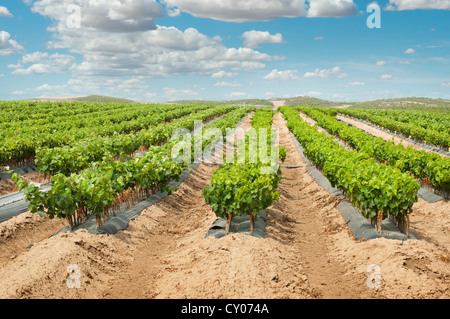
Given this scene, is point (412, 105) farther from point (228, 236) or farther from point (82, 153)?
point (228, 236)

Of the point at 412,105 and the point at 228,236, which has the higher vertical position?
the point at 412,105

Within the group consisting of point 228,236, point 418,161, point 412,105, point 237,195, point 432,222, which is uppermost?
point 412,105

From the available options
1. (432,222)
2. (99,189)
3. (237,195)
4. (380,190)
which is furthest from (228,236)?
(432,222)

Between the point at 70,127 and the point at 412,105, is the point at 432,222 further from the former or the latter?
the point at 412,105

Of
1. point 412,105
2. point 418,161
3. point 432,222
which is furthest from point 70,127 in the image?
point 412,105

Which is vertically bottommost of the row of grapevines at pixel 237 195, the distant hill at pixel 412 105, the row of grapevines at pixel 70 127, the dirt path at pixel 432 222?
the dirt path at pixel 432 222

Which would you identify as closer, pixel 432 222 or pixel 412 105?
pixel 432 222

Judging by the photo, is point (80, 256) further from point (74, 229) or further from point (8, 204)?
point (8, 204)

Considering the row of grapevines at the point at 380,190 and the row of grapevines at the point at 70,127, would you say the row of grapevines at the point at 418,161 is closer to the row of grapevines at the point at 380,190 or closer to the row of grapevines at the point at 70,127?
the row of grapevines at the point at 380,190

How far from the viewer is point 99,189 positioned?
9.27 meters

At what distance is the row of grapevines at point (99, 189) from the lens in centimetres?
881

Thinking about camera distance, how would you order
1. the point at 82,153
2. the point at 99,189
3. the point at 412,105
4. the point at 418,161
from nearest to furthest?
1. the point at 99,189
2. the point at 418,161
3. the point at 82,153
4. the point at 412,105

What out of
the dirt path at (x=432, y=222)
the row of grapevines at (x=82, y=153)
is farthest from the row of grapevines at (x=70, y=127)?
the dirt path at (x=432, y=222)

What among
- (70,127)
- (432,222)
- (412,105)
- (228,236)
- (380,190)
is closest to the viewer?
(228,236)
